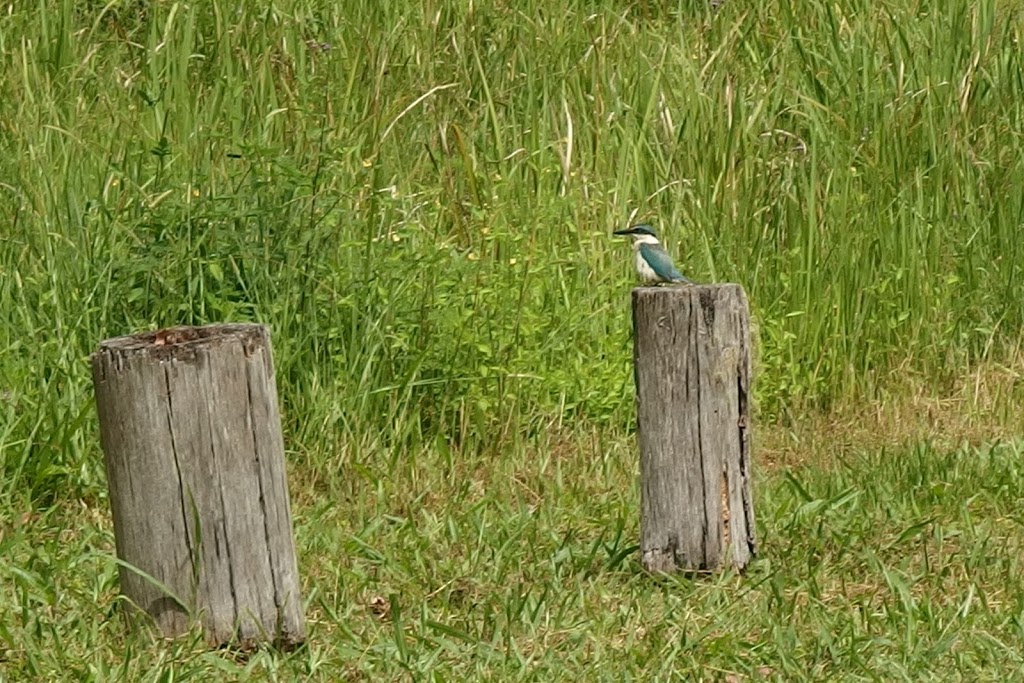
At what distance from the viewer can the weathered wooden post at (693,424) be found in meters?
4.17

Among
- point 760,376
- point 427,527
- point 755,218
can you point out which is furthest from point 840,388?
point 427,527

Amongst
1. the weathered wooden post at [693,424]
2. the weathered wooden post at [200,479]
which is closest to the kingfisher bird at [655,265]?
the weathered wooden post at [693,424]

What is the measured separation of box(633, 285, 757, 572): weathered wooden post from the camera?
4168 mm

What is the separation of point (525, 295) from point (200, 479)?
235cm

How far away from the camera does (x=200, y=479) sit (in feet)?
11.8

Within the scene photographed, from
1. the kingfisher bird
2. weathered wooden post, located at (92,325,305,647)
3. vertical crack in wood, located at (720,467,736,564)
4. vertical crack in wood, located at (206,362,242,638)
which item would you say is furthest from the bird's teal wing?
vertical crack in wood, located at (206,362,242,638)

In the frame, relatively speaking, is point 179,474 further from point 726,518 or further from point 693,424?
point 726,518

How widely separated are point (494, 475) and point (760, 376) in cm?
127

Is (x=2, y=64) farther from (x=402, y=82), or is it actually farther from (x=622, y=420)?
(x=622, y=420)

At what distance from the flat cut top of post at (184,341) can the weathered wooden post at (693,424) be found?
110 centimetres

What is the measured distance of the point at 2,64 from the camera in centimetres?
624

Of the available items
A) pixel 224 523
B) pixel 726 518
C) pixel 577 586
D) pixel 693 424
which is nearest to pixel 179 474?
pixel 224 523

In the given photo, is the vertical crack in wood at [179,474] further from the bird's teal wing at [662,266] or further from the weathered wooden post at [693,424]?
the bird's teal wing at [662,266]

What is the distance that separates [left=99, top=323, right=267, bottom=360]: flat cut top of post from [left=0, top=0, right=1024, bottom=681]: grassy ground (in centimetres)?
67
